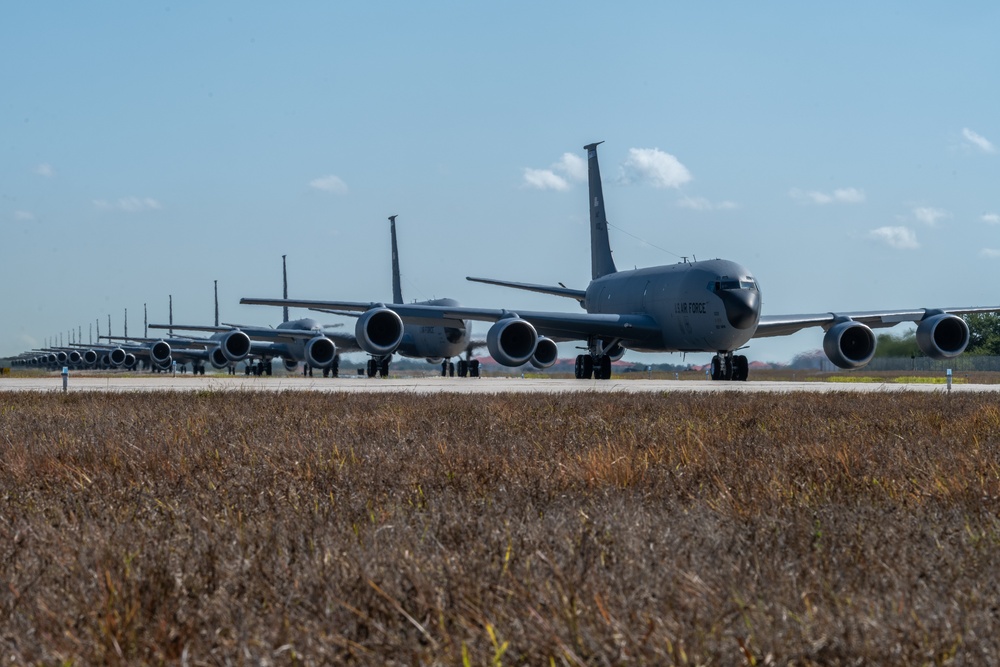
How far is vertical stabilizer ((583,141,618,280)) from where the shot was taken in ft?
123

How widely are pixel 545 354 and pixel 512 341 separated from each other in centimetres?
513

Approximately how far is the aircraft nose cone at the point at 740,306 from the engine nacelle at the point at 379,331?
8.18 meters

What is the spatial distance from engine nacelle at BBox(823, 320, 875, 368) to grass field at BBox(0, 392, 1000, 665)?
840 inches

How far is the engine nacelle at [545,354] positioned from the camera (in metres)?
29.1

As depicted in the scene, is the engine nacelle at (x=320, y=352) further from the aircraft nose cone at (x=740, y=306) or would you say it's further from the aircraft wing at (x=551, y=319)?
the aircraft nose cone at (x=740, y=306)

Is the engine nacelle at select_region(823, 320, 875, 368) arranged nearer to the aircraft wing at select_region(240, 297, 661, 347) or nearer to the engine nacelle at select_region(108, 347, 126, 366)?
the aircraft wing at select_region(240, 297, 661, 347)

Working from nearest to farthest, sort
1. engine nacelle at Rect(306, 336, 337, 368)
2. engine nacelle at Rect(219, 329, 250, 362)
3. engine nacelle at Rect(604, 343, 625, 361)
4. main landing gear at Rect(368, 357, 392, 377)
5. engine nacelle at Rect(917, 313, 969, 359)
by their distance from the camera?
engine nacelle at Rect(917, 313, 969, 359) < engine nacelle at Rect(604, 343, 625, 361) < main landing gear at Rect(368, 357, 392, 377) < engine nacelle at Rect(306, 336, 337, 368) < engine nacelle at Rect(219, 329, 250, 362)

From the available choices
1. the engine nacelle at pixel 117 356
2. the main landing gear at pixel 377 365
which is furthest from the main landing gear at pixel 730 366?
the engine nacelle at pixel 117 356

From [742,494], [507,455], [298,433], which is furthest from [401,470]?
[298,433]

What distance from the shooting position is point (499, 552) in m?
3.26

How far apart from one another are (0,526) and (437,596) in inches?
82.9

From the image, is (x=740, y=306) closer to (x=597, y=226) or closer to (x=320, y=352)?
(x=597, y=226)

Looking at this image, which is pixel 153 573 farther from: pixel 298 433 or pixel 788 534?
pixel 298 433

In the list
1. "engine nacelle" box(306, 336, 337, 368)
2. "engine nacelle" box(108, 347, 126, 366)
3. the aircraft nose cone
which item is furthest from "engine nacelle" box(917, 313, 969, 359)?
"engine nacelle" box(108, 347, 126, 366)
